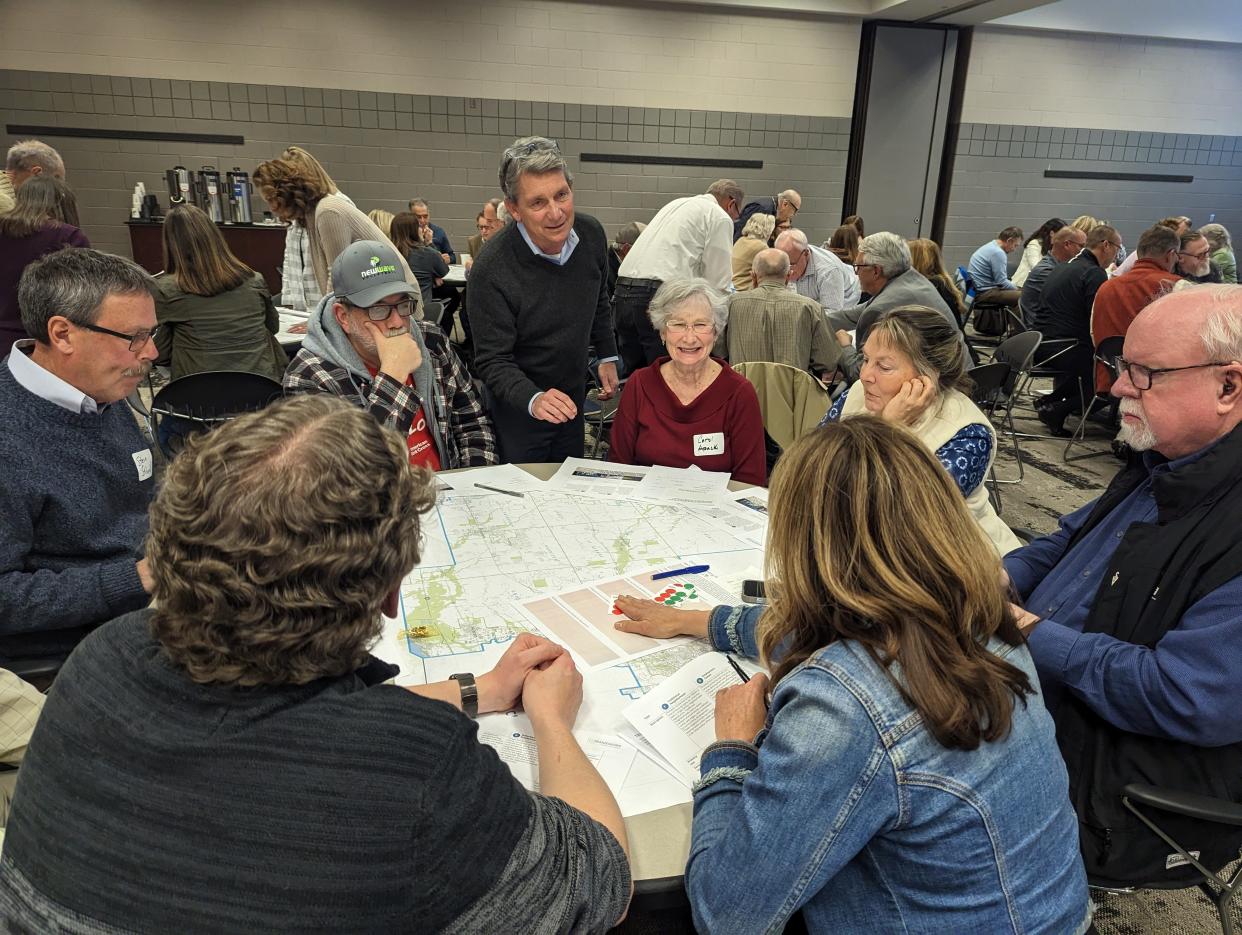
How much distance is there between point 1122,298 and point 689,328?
13.0 ft

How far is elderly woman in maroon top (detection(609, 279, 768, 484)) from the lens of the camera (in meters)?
2.60

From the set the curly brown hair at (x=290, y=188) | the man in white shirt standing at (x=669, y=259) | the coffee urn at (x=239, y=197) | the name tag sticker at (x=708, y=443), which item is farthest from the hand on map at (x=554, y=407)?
the coffee urn at (x=239, y=197)

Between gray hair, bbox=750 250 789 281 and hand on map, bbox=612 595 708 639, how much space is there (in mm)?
2997

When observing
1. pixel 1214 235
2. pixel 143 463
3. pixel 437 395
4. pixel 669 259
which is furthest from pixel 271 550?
pixel 1214 235

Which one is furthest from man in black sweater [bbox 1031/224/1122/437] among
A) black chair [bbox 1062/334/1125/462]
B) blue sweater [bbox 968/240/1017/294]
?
blue sweater [bbox 968/240/1017/294]

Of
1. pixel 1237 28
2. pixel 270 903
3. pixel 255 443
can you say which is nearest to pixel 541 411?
pixel 255 443

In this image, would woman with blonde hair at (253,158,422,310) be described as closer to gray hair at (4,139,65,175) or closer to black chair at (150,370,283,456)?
black chair at (150,370,283,456)

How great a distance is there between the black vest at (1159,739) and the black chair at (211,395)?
2675 mm

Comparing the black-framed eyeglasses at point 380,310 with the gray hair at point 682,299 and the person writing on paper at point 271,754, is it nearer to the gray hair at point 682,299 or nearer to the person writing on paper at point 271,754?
the gray hair at point 682,299

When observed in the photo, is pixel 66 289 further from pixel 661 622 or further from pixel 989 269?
pixel 989 269

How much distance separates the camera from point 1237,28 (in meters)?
9.85

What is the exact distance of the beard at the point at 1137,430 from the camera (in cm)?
155

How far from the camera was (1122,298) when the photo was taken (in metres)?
5.17

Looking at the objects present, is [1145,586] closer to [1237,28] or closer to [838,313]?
[838,313]
